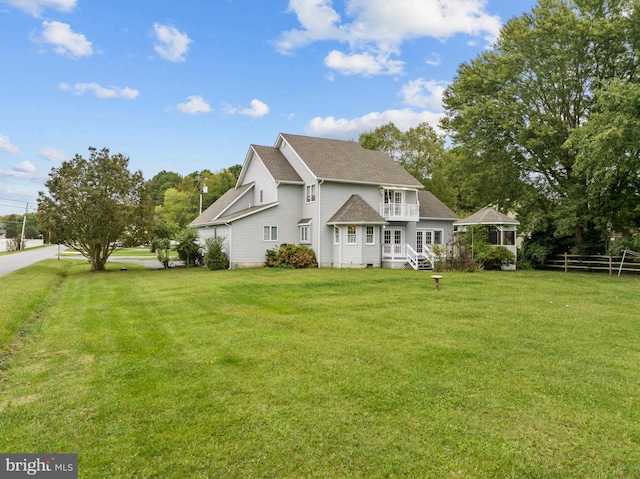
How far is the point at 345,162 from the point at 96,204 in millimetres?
15723

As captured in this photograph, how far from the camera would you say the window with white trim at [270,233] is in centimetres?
2461

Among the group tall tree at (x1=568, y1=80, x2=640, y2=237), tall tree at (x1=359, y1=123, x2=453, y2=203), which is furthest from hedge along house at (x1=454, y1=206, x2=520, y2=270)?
tall tree at (x1=359, y1=123, x2=453, y2=203)

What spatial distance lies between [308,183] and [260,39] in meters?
8.76

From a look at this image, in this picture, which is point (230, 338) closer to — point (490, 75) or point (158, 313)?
point (158, 313)

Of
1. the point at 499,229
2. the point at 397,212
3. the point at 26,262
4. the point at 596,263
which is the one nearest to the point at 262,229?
the point at 397,212

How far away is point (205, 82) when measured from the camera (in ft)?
75.2

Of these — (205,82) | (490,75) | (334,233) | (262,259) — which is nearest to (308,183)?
(334,233)

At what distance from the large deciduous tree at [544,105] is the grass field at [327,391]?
1650cm

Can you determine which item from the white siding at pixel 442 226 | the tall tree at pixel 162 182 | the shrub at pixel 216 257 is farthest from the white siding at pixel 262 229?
the tall tree at pixel 162 182

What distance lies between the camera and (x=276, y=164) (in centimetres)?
2691

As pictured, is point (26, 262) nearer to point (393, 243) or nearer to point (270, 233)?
point (270, 233)

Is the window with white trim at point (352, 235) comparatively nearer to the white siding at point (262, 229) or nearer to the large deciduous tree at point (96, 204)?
the white siding at point (262, 229)

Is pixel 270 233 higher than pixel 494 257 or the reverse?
higher
